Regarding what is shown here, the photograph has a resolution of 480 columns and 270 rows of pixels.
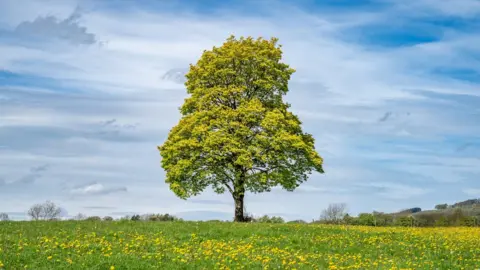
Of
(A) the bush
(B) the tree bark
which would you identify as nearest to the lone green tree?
(B) the tree bark

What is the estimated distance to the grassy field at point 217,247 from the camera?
1673 centimetres

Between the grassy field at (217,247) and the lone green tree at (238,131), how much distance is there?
7.04m

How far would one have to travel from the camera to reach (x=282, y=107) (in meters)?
38.4

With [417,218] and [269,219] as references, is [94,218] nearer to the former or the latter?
[269,219]

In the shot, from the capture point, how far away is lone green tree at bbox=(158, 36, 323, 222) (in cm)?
3597

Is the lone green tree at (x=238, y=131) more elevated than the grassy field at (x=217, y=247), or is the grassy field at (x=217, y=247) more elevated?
the lone green tree at (x=238, y=131)

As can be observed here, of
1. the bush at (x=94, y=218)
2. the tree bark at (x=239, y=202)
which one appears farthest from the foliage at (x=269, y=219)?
the bush at (x=94, y=218)

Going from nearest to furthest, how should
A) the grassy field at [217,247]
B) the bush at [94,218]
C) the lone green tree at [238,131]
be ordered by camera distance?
the grassy field at [217,247]
the bush at [94,218]
the lone green tree at [238,131]

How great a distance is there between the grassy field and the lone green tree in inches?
277

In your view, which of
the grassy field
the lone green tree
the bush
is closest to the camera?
the grassy field

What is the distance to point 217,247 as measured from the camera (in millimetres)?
20641

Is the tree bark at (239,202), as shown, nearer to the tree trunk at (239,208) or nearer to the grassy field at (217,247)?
the tree trunk at (239,208)

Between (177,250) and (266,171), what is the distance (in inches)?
712

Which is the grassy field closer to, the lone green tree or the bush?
Answer: the bush
